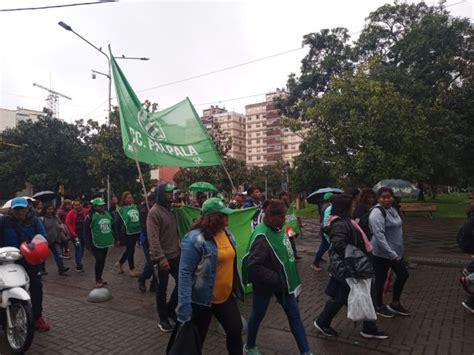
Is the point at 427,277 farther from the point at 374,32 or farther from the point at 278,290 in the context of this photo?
the point at 374,32

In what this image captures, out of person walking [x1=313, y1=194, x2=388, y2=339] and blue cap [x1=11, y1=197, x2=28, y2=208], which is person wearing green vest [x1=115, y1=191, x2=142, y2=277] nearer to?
blue cap [x1=11, y1=197, x2=28, y2=208]

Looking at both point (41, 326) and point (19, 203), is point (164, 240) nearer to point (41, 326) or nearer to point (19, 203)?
point (19, 203)

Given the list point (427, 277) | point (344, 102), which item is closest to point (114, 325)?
point (427, 277)

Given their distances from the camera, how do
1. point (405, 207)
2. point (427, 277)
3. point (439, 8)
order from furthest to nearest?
point (439, 8), point (405, 207), point (427, 277)

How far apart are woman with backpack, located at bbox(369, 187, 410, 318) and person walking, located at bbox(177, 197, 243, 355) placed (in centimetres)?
230

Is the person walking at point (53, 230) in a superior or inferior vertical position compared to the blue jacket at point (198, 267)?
inferior

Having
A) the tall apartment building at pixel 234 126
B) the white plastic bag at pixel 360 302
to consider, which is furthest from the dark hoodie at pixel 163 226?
the tall apartment building at pixel 234 126

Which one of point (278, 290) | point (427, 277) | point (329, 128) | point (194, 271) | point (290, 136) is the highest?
point (290, 136)

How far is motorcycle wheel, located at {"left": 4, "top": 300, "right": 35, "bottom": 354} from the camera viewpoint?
4219mm

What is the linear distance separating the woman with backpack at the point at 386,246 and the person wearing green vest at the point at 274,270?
1667 mm

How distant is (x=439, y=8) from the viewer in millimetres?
25812

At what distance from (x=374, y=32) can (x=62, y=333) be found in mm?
27834

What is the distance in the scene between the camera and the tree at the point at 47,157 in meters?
26.7

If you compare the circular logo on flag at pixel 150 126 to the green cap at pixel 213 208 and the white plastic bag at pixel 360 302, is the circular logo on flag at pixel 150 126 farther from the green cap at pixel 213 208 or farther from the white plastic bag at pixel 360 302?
the white plastic bag at pixel 360 302
